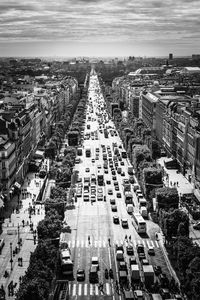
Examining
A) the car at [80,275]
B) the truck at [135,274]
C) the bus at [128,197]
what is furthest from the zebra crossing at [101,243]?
the bus at [128,197]

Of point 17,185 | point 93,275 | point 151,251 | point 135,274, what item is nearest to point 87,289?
point 93,275

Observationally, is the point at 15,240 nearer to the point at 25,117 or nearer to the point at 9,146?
the point at 9,146

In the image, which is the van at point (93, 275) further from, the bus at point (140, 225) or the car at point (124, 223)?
the car at point (124, 223)

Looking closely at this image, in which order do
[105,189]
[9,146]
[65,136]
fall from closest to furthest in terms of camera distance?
[9,146] < [105,189] < [65,136]

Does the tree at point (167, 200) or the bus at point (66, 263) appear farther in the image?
the tree at point (167, 200)

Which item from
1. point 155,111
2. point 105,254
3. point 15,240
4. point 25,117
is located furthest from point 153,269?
point 155,111

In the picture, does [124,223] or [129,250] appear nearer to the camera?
[129,250]

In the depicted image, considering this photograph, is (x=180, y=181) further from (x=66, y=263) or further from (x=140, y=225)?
(x=66, y=263)
